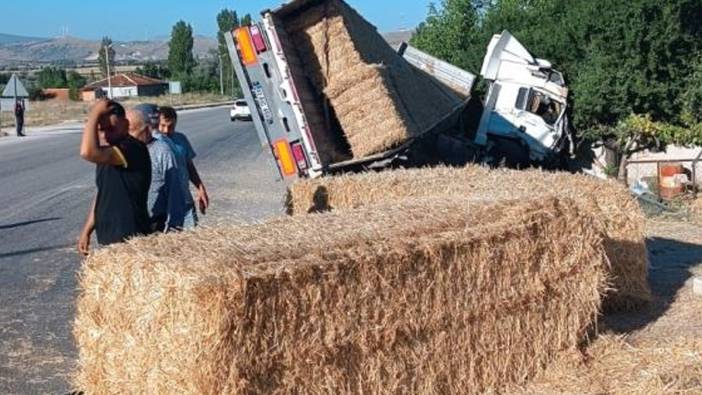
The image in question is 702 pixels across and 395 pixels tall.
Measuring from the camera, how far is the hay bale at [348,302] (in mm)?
4500

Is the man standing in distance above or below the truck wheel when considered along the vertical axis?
above

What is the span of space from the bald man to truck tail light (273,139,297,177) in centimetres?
474

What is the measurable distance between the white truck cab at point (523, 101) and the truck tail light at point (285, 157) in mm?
5530

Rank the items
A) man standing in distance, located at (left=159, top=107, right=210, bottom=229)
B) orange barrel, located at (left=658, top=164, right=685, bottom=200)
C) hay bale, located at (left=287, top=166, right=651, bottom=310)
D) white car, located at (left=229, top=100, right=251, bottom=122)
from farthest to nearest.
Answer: white car, located at (left=229, top=100, right=251, bottom=122) → orange barrel, located at (left=658, top=164, right=685, bottom=200) → hay bale, located at (left=287, top=166, right=651, bottom=310) → man standing in distance, located at (left=159, top=107, right=210, bottom=229)

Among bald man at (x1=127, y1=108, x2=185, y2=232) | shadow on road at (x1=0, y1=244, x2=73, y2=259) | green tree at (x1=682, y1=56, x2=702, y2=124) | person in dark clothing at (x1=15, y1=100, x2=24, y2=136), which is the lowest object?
person in dark clothing at (x1=15, y1=100, x2=24, y2=136)

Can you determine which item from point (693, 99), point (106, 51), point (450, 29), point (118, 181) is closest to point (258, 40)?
point (118, 181)

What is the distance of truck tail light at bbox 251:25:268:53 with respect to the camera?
1179cm

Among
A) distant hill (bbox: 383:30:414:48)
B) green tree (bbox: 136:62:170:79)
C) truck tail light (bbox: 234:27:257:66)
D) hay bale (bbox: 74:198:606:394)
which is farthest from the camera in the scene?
green tree (bbox: 136:62:170:79)

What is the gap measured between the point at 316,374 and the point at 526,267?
189 cm

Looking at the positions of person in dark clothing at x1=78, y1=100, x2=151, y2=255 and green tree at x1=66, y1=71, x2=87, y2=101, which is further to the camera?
green tree at x1=66, y1=71, x2=87, y2=101

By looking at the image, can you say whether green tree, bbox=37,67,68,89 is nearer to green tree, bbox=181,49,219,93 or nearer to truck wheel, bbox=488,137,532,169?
green tree, bbox=181,49,219,93

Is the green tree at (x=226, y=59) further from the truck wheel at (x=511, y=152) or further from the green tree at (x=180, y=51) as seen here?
the truck wheel at (x=511, y=152)

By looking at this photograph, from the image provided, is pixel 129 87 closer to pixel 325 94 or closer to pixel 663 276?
pixel 325 94

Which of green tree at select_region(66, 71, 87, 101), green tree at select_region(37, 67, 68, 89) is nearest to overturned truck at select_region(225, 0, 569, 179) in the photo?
green tree at select_region(66, 71, 87, 101)
